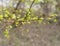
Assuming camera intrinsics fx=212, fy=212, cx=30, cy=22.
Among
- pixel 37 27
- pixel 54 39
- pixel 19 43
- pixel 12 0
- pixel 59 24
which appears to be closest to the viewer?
pixel 12 0

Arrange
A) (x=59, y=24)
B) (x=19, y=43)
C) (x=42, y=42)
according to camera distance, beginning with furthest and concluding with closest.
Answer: (x=59, y=24), (x=42, y=42), (x=19, y=43)

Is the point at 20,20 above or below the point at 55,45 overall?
above

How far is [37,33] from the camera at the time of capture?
8.75m

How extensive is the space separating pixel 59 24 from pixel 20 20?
8.99 meters

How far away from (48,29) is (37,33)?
0.88m

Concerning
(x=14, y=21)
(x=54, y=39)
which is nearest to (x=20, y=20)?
(x=14, y=21)

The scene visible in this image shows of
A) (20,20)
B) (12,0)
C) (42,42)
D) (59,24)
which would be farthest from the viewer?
(59,24)

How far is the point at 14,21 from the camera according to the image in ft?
6.40

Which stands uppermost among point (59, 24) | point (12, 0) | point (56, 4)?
point (12, 0)

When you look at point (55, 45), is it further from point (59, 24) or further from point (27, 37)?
point (59, 24)

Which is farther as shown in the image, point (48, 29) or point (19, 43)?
point (48, 29)

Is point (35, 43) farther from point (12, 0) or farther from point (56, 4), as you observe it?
point (12, 0)

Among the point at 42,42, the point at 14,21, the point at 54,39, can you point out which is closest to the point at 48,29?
the point at 54,39

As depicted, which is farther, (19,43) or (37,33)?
(37,33)
